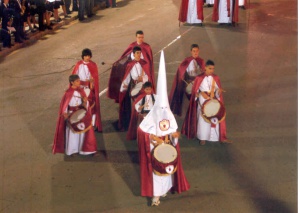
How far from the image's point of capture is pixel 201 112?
908 cm

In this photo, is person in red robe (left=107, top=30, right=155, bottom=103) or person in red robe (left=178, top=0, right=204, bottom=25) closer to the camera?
A: person in red robe (left=107, top=30, right=155, bottom=103)

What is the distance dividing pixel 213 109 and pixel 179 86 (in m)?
1.39

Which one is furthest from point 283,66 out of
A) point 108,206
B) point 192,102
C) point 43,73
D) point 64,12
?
point 64,12

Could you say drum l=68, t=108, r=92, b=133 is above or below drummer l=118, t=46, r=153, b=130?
below

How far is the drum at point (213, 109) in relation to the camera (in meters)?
8.86

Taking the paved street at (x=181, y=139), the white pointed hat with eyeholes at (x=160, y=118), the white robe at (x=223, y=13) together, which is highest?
the white robe at (x=223, y=13)

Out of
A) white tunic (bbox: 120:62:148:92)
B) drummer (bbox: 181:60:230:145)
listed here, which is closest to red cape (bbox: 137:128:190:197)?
drummer (bbox: 181:60:230:145)

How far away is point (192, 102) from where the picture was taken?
921cm

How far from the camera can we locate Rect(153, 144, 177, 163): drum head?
6996 millimetres

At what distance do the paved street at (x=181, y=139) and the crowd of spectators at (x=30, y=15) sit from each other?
0.52 metres

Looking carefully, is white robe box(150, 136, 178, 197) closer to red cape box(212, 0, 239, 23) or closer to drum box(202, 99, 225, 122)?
drum box(202, 99, 225, 122)

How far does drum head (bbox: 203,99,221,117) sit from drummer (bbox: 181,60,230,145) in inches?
4.3

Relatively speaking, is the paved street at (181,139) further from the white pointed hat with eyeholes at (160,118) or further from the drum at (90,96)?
the white pointed hat with eyeholes at (160,118)

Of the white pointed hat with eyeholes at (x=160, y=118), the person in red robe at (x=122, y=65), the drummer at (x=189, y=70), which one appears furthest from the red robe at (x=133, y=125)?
the white pointed hat with eyeholes at (x=160, y=118)
